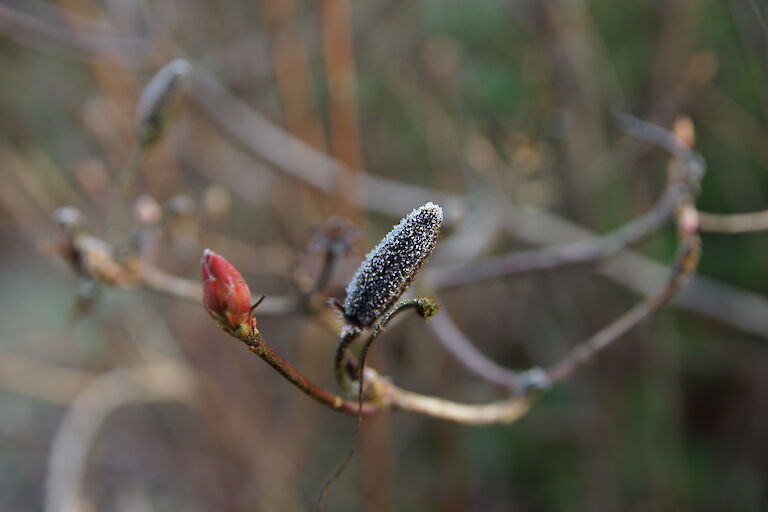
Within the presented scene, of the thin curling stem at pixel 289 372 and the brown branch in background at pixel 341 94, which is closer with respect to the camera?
the thin curling stem at pixel 289 372

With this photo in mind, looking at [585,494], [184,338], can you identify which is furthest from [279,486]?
[585,494]

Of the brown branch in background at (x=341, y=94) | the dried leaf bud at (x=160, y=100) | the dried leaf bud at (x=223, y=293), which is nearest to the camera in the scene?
the dried leaf bud at (x=223, y=293)

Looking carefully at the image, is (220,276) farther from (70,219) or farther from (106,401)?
(106,401)

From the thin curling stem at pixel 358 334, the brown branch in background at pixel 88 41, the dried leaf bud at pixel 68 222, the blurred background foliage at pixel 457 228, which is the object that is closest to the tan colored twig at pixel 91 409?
the blurred background foliage at pixel 457 228

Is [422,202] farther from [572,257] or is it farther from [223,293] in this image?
[223,293]

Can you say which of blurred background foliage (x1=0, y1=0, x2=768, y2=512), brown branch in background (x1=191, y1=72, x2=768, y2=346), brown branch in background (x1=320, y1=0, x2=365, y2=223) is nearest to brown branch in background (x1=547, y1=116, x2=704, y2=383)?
blurred background foliage (x1=0, y1=0, x2=768, y2=512)

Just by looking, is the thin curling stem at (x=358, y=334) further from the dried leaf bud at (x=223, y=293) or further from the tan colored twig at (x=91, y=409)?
the tan colored twig at (x=91, y=409)
